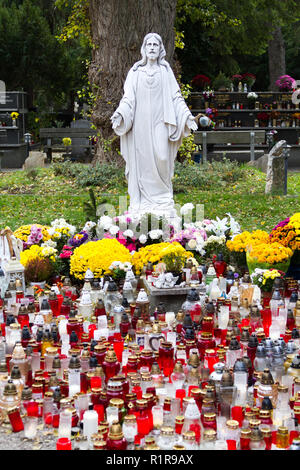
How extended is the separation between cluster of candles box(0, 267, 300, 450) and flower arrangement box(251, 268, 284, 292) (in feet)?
0.53

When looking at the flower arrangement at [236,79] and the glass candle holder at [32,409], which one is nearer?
the glass candle holder at [32,409]

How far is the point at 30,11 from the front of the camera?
88.5 ft

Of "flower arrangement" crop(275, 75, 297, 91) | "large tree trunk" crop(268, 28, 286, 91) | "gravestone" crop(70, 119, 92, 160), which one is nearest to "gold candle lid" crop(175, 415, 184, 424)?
"gravestone" crop(70, 119, 92, 160)

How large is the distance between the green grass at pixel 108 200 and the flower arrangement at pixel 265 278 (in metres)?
3.99

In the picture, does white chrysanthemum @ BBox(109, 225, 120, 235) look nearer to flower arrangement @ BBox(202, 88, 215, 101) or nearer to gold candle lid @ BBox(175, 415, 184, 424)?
gold candle lid @ BBox(175, 415, 184, 424)

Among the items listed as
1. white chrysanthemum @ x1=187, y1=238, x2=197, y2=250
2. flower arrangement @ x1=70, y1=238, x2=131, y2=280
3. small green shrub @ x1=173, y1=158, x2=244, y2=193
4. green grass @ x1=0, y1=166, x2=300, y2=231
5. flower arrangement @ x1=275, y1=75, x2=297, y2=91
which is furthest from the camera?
flower arrangement @ x1=275, y1=75, x2=297, y2=91

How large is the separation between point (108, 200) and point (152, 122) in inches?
177

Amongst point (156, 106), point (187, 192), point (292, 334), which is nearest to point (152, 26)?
point (187, 192)

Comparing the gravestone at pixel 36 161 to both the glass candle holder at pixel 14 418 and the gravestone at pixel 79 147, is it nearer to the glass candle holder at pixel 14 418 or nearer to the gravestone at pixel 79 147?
the gravestone at pixel 79 147

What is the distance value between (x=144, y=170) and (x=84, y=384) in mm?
4462

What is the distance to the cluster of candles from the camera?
478 centimetres

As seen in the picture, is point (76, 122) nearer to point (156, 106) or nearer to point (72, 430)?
point (156, 106)

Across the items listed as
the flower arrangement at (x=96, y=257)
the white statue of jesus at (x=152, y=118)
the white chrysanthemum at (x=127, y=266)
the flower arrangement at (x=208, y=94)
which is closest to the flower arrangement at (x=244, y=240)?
the white statue of jesus at (x=152, y=118)

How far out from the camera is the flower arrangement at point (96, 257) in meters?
8.20
